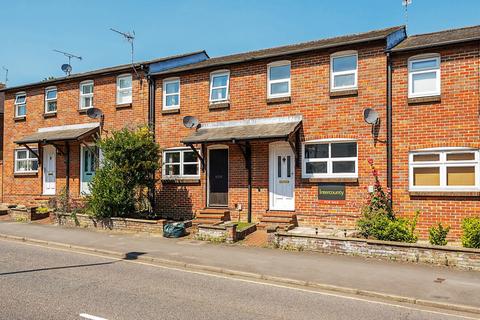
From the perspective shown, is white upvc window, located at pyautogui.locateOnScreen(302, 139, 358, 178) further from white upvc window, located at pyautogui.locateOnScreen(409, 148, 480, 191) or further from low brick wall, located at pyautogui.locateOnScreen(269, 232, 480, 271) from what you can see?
low brick wall, located at pyautogui.locateOnScreen(269, 232, 480, 271)

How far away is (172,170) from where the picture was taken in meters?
17.0

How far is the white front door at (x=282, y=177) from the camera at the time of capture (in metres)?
14.7

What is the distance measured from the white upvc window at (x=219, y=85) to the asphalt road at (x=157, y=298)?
834 centimetres

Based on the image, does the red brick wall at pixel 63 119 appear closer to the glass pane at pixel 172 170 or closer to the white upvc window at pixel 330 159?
the glass pane at pixel 172 170

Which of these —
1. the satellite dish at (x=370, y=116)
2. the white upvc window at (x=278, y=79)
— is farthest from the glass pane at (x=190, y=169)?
the satellite dish at (x=370, y=116)

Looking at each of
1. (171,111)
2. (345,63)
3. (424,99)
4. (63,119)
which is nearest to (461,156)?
(424,99)

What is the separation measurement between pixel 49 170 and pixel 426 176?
1675 centimetres

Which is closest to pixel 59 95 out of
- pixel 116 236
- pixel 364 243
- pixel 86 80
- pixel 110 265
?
pixel 86 80

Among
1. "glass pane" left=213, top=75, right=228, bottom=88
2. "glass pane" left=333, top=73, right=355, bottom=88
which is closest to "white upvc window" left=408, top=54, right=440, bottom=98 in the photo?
"glass pane" left=333, top=73, right=355, bottom=88

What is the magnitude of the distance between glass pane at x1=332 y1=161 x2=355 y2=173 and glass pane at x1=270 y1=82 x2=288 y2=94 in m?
3.19

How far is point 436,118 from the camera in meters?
12.5

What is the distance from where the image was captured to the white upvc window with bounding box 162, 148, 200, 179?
1653 centimetres

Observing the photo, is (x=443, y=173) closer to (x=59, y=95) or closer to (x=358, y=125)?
(x=358, y=125)

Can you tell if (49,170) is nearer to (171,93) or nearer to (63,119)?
(63,119)
